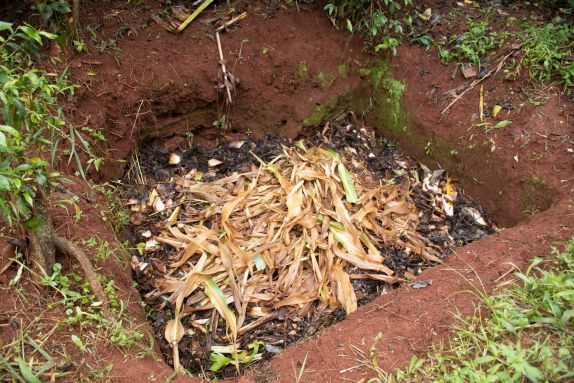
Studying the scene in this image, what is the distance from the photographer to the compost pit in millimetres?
2939

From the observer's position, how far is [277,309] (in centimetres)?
302

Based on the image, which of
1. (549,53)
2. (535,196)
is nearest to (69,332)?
(535,196)

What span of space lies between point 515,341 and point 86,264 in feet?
6.75

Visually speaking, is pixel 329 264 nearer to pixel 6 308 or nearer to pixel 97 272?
pixel 97 272

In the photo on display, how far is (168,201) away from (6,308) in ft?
4.96

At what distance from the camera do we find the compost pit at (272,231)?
2.94m

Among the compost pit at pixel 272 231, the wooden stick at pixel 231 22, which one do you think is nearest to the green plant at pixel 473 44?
the compost pit at pixel 272 231

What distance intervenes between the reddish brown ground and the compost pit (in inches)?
7.6

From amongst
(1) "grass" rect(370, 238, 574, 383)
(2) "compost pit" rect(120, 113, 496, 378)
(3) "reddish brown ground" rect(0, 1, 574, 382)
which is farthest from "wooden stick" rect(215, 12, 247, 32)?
(1) "grass" rect(370, 238, 574, 383)

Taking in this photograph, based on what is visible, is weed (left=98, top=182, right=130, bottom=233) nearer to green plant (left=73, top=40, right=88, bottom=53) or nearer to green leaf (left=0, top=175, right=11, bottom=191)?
green plant (left=73, top=40, right=88, bottom=53)

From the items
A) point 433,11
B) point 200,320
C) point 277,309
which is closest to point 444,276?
point 277,309

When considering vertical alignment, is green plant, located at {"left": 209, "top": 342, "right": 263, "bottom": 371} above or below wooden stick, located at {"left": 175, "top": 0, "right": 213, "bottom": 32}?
below

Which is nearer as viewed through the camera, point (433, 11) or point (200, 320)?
point (200, 320)

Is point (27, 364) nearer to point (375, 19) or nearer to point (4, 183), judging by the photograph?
point (4, 183)
